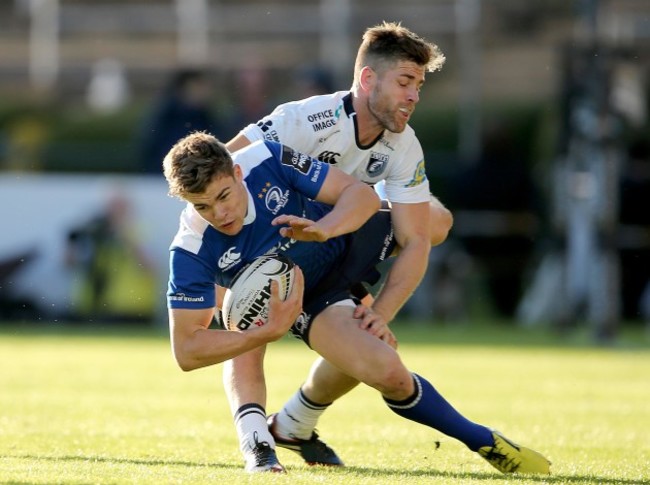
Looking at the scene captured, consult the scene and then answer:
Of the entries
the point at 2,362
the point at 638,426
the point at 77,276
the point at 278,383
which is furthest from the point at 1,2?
the point at 638,426

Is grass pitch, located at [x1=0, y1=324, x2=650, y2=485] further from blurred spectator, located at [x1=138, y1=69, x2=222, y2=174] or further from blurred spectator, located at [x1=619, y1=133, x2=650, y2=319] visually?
blurred spectator, located at [x1=619, y1=133, x2=650, y2=319]

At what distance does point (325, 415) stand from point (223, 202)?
3247 millimetres

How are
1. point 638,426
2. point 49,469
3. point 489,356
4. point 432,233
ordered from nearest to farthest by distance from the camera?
point 49,469
point 432,233
point 638,426
point 489,356

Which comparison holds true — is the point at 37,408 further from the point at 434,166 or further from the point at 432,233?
the point at 434,166

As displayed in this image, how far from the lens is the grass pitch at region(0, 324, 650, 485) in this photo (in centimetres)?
620

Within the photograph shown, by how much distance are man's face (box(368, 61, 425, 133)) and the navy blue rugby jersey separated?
20.7 inches

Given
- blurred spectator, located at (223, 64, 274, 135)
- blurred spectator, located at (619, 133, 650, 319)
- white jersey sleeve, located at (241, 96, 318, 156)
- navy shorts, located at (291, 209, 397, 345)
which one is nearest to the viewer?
navy shorts, located at (291, 209, 397, 345)

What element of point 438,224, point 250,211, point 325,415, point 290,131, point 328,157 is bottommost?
point 325,415

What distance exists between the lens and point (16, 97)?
2275 cm

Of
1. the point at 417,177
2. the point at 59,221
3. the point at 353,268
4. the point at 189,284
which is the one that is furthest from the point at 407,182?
the point at 59,221

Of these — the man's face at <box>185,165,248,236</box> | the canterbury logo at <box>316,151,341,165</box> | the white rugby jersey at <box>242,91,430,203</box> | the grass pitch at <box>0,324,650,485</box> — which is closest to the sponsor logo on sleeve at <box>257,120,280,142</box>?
the white rugby jersey at <box>242,91,430,203</box>

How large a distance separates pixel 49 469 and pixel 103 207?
10594mm

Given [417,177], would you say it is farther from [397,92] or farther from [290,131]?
[290,131]

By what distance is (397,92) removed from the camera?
680 centimetres
